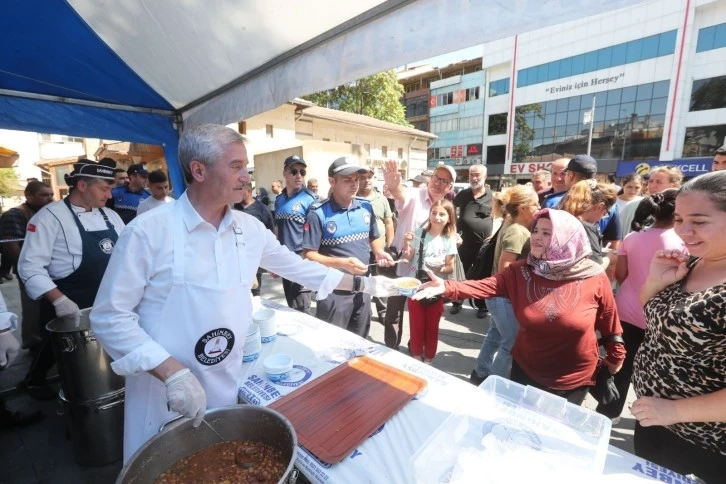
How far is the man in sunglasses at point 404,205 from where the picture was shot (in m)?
3.56

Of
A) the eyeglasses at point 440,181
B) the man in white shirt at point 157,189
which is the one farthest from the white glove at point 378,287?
the man in white shirt at point 157,189

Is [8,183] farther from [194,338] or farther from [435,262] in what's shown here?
[194,338]

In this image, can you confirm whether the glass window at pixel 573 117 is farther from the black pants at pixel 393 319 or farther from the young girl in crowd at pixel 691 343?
the young girl in crowd at pixel 691 343

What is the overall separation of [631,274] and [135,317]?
126 inches

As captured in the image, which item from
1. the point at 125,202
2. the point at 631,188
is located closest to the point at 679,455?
the point at 631,188

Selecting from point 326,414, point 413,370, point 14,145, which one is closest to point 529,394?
point 413,370

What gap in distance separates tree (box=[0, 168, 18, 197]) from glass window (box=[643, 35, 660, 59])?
39182 millimetres

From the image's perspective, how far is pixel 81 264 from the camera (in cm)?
262

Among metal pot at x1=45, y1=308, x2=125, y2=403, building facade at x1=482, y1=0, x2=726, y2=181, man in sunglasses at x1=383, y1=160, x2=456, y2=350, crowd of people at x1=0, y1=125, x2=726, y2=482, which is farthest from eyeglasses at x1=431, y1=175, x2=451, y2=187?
building facade at x1=482, y1=0, x2=726, y2=181

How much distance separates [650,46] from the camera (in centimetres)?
2145

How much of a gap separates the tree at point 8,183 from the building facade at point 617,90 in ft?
112

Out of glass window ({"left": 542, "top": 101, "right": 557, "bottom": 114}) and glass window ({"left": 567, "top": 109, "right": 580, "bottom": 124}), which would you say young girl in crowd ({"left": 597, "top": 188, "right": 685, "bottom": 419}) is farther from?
glass window ({"left": 542, "top": 101, "right": 557, "bottom": 114})

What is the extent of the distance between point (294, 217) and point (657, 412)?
352cm

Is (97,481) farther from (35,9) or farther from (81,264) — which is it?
(35,9)
